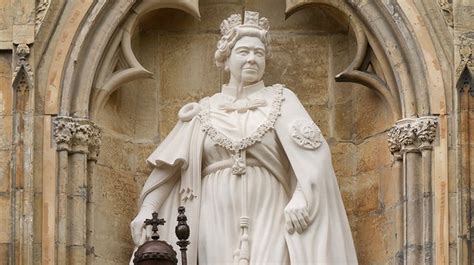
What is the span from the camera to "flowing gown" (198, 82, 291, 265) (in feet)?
70.3

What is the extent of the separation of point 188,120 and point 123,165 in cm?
82

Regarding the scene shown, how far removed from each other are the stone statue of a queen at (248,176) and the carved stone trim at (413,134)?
557 millimetres

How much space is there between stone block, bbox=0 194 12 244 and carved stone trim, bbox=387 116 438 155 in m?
2.75

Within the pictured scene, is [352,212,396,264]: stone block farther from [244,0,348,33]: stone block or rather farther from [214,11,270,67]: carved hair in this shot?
[244,0,348,33]: stone block

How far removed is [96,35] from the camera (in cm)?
2212

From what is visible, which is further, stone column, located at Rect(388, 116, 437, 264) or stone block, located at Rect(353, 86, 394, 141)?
stone block, located at Rect(353, 86, 394, 141)

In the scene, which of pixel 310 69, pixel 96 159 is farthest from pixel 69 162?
pixel 310 69

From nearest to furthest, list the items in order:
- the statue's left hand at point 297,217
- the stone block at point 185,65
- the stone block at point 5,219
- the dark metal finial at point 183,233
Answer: the dark metal finial at point 183,233
the statue's left hand at point 297,217
the stone block at point 5,219
the stone block at point 185,65

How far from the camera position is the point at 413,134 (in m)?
21.9

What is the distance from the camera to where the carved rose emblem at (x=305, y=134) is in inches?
852

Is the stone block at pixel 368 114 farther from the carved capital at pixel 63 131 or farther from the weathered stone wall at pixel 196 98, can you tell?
the carved capital at pixel 63 131

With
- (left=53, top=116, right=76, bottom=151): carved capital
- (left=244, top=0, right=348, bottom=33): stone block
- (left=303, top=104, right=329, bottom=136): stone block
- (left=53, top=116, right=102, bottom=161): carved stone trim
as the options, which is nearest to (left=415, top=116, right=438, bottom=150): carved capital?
(left=303, top=104, right=329, bottom=136): stone block

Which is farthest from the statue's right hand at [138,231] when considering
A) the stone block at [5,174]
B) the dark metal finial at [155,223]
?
the stone block at [5,174]

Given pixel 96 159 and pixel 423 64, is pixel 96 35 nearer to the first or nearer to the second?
pixel 96 159
